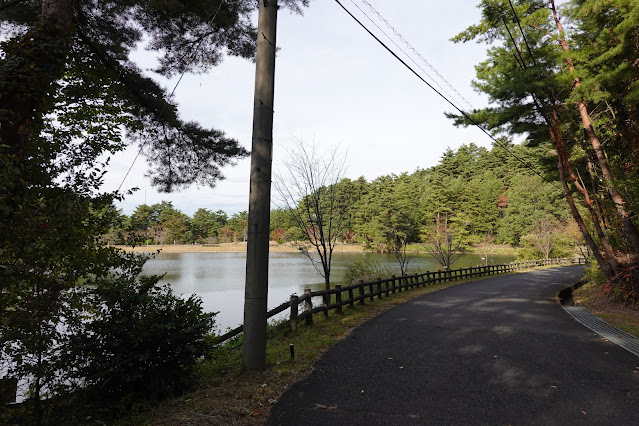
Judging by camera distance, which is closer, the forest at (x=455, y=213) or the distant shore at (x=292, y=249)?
the forest at (x=455, y=213)

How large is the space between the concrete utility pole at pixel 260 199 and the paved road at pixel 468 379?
0.87 metres

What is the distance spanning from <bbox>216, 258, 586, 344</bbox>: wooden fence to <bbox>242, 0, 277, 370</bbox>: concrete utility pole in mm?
566

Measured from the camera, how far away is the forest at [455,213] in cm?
3734

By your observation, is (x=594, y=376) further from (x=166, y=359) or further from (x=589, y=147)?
(x=589, y=147)

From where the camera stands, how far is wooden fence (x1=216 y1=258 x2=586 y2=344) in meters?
7.20

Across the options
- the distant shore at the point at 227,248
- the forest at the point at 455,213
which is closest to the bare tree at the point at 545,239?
the forest at the point at 455,213

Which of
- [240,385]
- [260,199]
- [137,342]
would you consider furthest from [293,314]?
[137,342]

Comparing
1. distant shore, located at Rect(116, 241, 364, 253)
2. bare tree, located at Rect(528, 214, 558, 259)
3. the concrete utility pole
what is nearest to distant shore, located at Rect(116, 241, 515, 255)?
distant shore, located at Rect(116, 241, 364, 253)

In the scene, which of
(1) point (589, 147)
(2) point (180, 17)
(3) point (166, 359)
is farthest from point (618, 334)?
(2) point (180, 17)

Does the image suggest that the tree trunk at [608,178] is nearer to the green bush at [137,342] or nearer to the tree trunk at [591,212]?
the tree trunk at [591,212]

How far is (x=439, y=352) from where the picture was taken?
5598 millimetres

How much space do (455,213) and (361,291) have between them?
35.7m

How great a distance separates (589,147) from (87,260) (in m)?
14.4

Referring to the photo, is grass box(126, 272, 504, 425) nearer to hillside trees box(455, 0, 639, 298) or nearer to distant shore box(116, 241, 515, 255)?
hillside trees box(455, 0, 639, 298)
